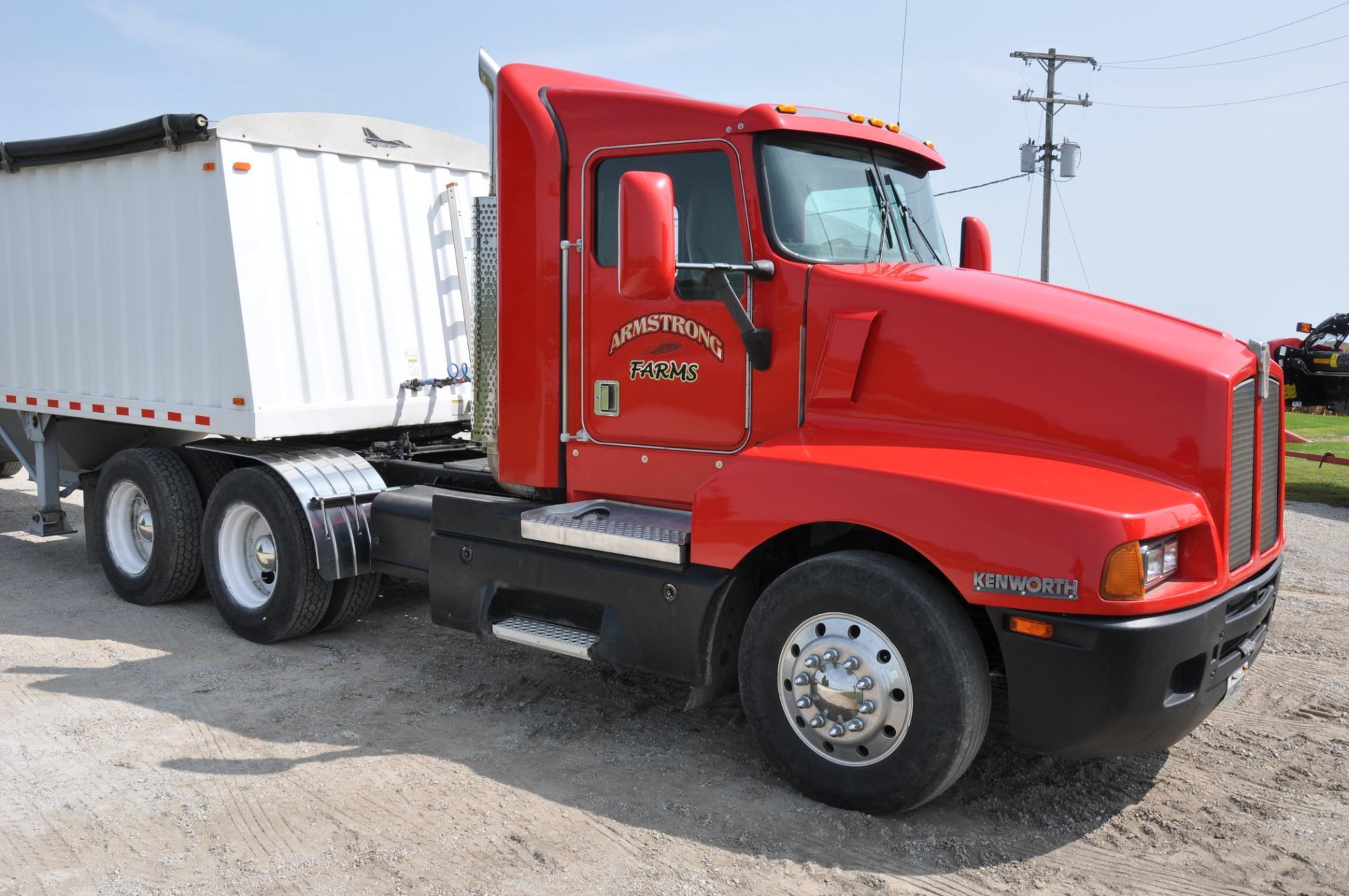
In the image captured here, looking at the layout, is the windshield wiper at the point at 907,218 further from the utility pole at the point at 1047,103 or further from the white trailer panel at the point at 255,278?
the utility pole at the point at 1047,103

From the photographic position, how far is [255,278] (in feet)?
21.6

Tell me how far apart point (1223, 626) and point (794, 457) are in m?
1.64

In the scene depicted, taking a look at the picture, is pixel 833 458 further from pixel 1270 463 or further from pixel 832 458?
pixel 1270 463

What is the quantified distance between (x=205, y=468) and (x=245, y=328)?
4.33 feet

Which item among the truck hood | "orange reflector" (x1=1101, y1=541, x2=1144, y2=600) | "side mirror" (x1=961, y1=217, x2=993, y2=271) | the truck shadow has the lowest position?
the truck shadow

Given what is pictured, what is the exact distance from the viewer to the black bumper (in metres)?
3.73

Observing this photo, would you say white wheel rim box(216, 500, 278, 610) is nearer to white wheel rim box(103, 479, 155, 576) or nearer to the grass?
white wheel rim box(103, 479, 155, 576)

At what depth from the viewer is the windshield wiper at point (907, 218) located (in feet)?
16.4


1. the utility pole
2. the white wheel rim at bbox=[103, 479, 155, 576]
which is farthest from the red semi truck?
the utility pole

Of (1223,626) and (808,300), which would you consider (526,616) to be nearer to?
(808,300)

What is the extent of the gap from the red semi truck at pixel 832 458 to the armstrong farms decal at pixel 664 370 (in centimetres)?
1

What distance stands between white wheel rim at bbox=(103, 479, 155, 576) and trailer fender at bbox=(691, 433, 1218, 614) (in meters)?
5.03

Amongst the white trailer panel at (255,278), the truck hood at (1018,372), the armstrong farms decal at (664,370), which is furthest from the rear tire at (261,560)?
the truck hood at (1018,372)

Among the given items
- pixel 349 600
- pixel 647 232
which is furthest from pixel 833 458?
pixel 349 600
